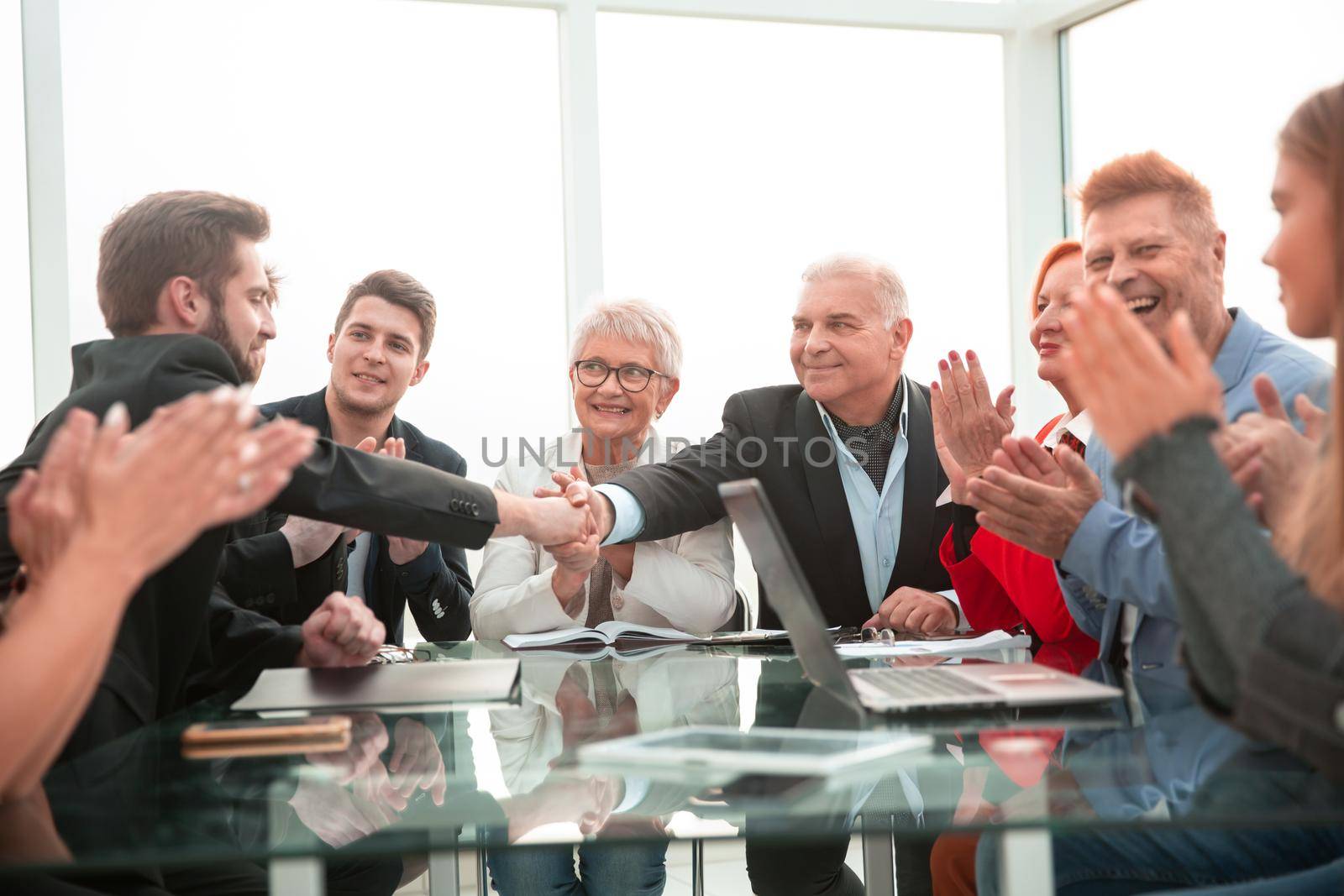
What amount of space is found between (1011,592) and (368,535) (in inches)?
66.3

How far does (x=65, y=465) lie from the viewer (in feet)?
3.74

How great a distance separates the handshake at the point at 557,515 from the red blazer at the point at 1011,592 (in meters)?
0.76

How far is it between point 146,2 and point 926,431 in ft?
10.5

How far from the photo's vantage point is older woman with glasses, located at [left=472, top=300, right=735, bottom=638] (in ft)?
9.08

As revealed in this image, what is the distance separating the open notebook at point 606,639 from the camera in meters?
2.47

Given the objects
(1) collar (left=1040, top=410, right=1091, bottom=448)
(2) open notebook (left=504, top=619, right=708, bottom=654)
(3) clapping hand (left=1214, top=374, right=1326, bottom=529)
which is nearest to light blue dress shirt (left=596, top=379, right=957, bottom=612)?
(1) collar (left=1040, top=410, right=1091, bottom=448)

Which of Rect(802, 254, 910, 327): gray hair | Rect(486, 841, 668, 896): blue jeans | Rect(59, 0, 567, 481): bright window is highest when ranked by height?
Rect(59, 0, 567, 481): bright window

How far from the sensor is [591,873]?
2600 mm

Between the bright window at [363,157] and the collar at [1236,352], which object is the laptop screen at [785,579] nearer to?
the collar at [1236,352]

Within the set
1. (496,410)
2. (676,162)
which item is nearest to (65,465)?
(496,410)

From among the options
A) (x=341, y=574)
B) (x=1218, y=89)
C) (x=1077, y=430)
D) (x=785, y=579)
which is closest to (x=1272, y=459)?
(x=785, y=579)

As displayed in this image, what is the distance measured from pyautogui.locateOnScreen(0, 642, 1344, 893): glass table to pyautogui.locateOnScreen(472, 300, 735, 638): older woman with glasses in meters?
1.09

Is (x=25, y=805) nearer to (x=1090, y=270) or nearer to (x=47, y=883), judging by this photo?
(x=47, y=883)

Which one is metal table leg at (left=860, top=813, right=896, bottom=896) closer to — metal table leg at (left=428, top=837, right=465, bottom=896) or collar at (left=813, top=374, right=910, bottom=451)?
metal table leg at (left=428, top=837, right=465, bottom=896)
